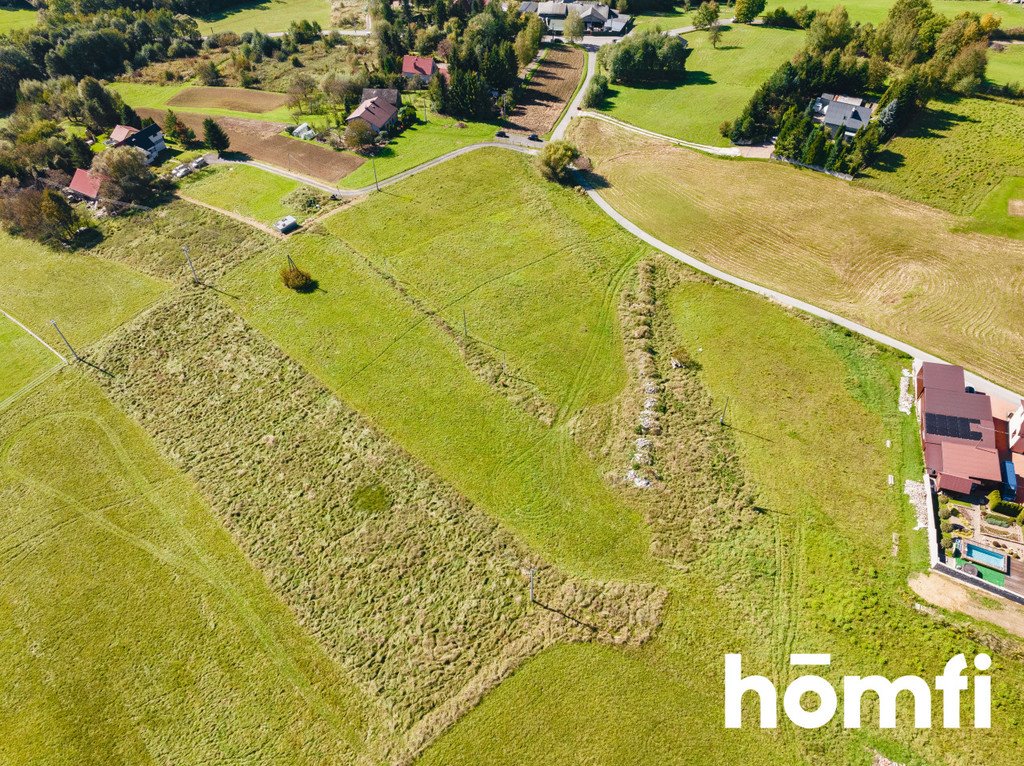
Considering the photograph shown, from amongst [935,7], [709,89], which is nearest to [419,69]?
[709,89]

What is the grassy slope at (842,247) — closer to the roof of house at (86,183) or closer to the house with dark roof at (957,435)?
the house with dark roof at (957,435)

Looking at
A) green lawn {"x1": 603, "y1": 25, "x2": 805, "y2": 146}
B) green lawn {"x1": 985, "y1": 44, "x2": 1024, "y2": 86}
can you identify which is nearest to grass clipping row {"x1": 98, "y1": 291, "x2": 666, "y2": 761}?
green lawn {"x1": 603, "y1": 25, "x2": 805, "y2": 146}

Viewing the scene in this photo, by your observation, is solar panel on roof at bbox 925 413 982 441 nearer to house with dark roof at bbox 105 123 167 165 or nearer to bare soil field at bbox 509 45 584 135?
bare soil field at bbox 509 45 584 135

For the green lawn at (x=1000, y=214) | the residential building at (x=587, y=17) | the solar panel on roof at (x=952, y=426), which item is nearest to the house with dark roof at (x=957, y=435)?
the solar panel on roof at (x=952, y=426)

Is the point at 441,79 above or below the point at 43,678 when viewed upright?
above

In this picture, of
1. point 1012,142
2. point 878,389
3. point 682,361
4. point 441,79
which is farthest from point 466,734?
point 1012,142

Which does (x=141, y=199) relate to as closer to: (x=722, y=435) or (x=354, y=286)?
(x=354, y=286)

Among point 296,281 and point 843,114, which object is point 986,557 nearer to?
point 296,281
